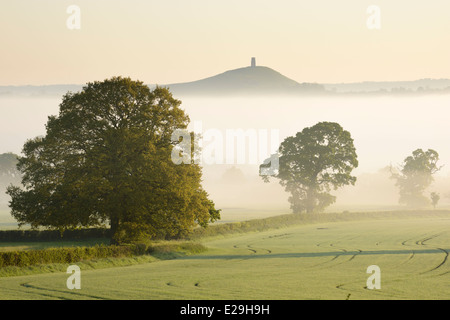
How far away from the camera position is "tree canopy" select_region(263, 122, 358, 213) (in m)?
99.0

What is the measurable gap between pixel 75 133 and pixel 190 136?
10.8m

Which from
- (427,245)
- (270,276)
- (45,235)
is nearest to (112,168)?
(45,235)

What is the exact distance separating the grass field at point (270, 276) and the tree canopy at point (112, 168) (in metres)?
5.62

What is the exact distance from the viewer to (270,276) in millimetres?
33781

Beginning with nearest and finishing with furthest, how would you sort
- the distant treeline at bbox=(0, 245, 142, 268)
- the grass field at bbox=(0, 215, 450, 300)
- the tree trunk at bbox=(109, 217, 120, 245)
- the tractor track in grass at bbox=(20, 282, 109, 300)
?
the tractor track in grass at bbox=(20, 282, 109, 300) < the grass field at bbox=(0, 215, 450, 300) < the distant treeline at bbox=(0, 245, 142, 268) < the tree trunk at bbox=(109, 217, 120, 245)

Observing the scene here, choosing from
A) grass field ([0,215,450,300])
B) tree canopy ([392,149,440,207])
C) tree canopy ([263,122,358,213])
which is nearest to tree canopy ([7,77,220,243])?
grass field ([0,215,450,300])

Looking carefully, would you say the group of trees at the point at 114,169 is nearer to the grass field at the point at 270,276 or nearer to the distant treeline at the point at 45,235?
the grass field at the point at 270,276

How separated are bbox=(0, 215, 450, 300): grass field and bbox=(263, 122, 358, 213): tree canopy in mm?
38039

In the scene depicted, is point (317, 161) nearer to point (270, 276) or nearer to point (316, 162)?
point (316, 162)

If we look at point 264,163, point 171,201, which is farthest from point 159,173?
point 264,163

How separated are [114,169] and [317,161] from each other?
56.5 meters

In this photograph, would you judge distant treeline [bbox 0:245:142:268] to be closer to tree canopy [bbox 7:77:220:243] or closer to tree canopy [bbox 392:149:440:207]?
tree canopy [bbox 7:77:220:243]

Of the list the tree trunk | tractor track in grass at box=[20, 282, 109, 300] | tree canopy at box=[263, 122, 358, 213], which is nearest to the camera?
tractor track in grass at box=[20, 282, 109, 300]

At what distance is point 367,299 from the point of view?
25094 millimetres
